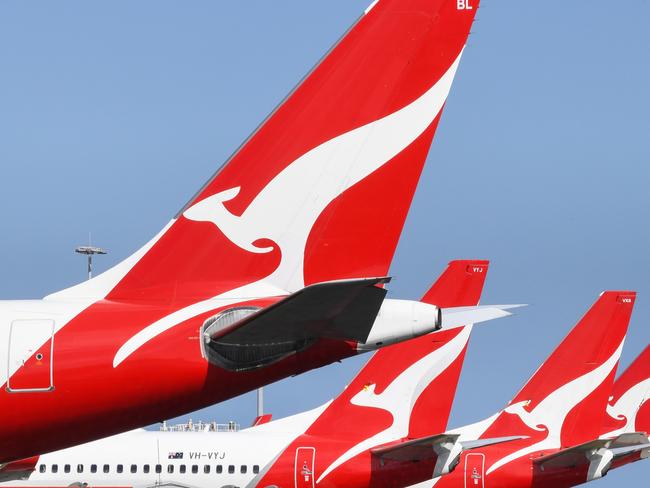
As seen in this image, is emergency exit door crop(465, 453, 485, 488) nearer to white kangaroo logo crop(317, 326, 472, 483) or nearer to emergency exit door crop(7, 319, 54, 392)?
white kangaroo logo crop(317, 326, 472, 483)

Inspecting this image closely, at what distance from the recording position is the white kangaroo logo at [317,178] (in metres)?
11.5

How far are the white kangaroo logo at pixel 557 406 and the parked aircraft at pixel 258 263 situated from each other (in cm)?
1992

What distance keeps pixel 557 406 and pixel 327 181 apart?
21073 millimetres

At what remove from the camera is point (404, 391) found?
26.9 m

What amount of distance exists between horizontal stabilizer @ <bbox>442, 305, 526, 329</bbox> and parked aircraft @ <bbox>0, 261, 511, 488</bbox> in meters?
14.2

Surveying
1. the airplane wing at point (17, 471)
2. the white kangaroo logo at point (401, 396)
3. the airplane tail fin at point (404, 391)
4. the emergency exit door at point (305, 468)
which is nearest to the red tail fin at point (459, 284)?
the airplane tail fin at point (404, 391)

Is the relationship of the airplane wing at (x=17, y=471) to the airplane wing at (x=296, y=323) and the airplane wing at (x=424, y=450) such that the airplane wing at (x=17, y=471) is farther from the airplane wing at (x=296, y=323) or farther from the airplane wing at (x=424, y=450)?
the airplane wing at (x=296, y=323)

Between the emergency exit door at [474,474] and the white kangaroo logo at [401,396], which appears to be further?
the emergency exit door at [474,474]

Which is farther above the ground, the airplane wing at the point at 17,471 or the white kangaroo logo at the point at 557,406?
the white kangaroo logo at the point at 557,406

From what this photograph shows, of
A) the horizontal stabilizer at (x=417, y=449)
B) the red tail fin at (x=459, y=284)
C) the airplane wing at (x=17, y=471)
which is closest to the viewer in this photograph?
the airplane wing at (x=17, y=471)

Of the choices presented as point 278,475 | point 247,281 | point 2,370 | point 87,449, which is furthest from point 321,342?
point 87,449

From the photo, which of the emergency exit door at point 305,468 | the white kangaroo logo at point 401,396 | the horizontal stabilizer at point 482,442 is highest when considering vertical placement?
the white kangaroo logo at point 401,396

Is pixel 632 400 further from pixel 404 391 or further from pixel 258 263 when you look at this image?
pixel 258 263

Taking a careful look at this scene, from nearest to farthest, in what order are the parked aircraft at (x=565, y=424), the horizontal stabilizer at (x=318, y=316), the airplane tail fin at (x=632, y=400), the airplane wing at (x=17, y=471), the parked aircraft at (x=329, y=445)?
the horizontal stabilizer at (x=318, y=316)
the airplane wing at (x=17, y=471)
the parked aircraft at (x=329, y=445)
the parked aircraft at (x=565, y=424)
the airplane tail fin at (x=632, y=400)
